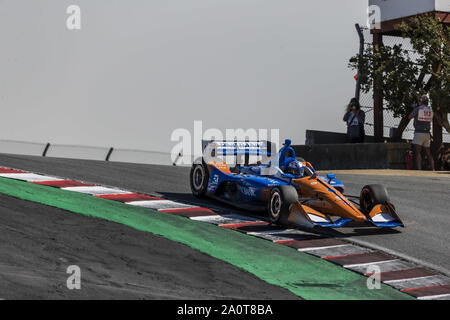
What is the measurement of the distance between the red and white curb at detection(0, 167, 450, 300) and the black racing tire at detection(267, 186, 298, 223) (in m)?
0.17

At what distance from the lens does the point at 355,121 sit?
20469 millimetres

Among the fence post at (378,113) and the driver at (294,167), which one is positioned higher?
the fence post at (378,113)

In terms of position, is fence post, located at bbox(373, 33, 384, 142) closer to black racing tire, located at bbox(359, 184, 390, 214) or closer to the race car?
the race car

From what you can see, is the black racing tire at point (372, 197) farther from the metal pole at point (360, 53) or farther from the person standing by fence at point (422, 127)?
the metal pole at point (360, 53)

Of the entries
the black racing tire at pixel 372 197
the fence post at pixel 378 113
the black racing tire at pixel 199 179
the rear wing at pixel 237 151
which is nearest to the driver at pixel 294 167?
the black racing tire at pixel 372 197

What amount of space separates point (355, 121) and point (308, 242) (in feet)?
35.3

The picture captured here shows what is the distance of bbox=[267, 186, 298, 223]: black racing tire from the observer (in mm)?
10586

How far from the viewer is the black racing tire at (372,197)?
1116cm

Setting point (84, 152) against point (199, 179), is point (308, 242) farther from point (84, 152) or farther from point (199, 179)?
point (84, 152)

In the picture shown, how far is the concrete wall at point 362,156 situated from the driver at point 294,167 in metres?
8.68

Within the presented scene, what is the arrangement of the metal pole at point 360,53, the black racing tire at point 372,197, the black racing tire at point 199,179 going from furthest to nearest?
1. the metal pole at point 360,53
2. the black racing tire at point 199,179
3. the black racing tire at point 372,197

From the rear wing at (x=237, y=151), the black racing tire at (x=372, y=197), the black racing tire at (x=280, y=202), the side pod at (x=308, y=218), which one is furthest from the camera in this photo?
the rear wing at (x=237, y=151)

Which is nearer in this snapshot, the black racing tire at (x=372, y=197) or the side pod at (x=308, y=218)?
the side pod at (x=308, y=218)
